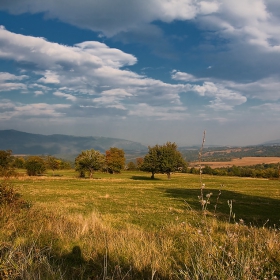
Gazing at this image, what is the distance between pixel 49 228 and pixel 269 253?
630 centimetres

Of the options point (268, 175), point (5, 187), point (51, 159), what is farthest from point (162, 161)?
point (5, 187)

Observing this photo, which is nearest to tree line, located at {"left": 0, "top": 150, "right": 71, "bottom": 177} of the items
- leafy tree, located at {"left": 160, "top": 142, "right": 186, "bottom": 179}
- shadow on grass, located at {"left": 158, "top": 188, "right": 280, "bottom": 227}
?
leafy tree, located at {"left": 160, "top": 142, "right": 186, "bottom": 179}

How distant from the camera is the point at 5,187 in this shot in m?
11.0

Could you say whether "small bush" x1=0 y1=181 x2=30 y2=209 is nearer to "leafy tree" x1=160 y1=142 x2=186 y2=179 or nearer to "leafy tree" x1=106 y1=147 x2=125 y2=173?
"leafy tree" x1=160 y1=142 x2=186 y2=179

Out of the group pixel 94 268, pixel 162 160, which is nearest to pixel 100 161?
pixel 162 160

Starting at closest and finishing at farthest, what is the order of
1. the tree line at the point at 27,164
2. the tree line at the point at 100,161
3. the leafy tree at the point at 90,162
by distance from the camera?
the tree line at the point at 27,164, the tree line at the point at 100,161, the leafy tree at the point at 90,162

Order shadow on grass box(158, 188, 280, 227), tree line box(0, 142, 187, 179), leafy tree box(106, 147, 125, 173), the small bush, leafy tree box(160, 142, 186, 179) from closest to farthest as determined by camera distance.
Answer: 1. the small bush
2. shadow on grass box(158, 188, 280, 227)
3. tree line box(0, 142, 187, 179)
4. leafy tree box(160, 142, 186, 179)
5. leafy tree box(106, 147, 125, 173)

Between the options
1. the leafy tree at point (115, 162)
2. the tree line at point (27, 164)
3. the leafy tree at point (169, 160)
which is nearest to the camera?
the tree line at point (27, 164)

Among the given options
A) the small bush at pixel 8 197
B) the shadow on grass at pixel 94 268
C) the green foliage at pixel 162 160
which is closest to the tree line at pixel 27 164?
the green foliage at pixel 162 160

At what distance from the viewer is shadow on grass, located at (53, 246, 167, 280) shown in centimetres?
464

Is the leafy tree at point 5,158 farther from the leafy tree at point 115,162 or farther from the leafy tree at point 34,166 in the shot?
the leafy tree at point 115,162

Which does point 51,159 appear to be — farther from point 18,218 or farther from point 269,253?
point 269,253

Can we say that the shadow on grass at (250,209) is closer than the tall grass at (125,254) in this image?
No

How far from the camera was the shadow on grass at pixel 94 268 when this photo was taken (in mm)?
4645
